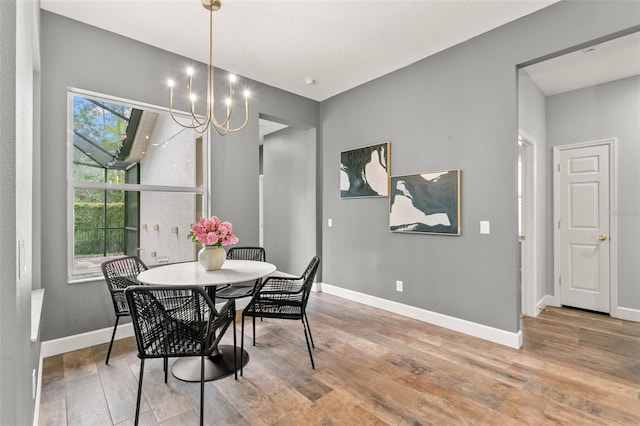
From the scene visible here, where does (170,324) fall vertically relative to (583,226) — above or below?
below

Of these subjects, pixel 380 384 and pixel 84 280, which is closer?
pixel 380 384

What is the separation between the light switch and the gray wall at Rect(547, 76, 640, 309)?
196 centimetres

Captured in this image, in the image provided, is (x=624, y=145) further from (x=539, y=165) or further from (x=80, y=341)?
(x=80, y=341)

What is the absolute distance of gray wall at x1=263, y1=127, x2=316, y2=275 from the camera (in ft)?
16.5

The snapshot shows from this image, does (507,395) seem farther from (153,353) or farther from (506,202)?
(153,353)

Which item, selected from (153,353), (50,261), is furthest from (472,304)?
(50,261)

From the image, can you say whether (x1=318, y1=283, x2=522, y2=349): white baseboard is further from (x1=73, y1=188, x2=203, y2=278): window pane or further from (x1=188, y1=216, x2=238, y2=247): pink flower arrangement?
(x1=188, y1=216, x2=238, y2=247): pink flower arrangement

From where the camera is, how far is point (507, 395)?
2.15 meters

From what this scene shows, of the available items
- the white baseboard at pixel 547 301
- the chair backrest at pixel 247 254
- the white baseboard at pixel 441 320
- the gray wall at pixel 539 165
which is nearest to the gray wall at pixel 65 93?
the chair backrest at pixel 247 254

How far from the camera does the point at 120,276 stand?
262cm

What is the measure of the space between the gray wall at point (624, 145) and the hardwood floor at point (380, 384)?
74 cm

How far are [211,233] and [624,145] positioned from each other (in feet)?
15.1

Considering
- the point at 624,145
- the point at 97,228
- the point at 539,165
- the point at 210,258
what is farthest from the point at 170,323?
the point at 624,145

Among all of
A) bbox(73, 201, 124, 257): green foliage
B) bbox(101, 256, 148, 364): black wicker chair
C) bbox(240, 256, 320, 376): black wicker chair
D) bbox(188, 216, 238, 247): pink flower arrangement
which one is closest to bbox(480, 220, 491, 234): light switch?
bbox(240, 256, 320, 376): black wicker chair
